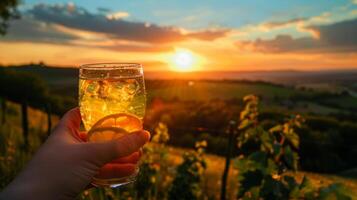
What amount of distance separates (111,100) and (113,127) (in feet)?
0.69

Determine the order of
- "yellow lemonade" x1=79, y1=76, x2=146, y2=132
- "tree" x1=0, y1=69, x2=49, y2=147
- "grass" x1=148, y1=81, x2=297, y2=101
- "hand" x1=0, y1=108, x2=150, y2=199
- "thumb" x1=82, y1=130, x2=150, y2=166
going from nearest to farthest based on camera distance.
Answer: "hand" x1=0, y1=108, x2=150, y2=199 → "thumb" x1=82, y1=130, x2=150, y2=166 → "yellow lemonade" x1=79, y1=76, x2=146, y2=132 → "tree" x1=0, y1=69, x2=49, y2=147 → "grass" x1=148, y1=81, x2=297, y2=101

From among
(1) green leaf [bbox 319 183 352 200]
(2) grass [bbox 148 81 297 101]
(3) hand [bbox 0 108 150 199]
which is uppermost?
(3) hand [bbox 0 108 150 199]

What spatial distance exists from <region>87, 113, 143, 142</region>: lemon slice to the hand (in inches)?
6.6

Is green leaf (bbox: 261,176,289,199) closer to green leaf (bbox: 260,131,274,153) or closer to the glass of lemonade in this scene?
green leaf (bbox: 260,131,274,153)

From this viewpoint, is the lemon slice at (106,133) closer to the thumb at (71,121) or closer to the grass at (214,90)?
the thumb at (71,121)

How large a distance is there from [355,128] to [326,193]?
18.2 meters

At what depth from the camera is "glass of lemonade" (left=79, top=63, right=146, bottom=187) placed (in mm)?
2645

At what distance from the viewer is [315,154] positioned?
62.3 ft

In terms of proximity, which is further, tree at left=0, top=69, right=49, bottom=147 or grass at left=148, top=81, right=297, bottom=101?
grass at left=148, top=81, right=297, bottom=101

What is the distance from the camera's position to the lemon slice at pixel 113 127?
2.60m

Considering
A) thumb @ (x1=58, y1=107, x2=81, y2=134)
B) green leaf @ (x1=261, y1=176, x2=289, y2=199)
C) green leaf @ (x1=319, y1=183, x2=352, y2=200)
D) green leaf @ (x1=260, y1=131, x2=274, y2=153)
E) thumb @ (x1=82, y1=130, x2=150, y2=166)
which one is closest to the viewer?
thumb @ (x1=82, y1=130, x2=150, y2=166)

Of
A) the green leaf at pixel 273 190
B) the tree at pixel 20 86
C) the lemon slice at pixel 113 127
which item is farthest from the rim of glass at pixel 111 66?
the tree at pixel 20 86

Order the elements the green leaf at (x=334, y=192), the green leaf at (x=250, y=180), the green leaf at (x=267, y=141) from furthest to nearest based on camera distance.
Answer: the green leaf at (x=267, y=141), the green leaf at (x=250, y=180), the green leaf at (x=334, y=192)

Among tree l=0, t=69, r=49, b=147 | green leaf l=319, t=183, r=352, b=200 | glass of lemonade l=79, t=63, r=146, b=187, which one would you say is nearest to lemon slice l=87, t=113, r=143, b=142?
glass of lemonade l=79, t=63, r=146, b=187
